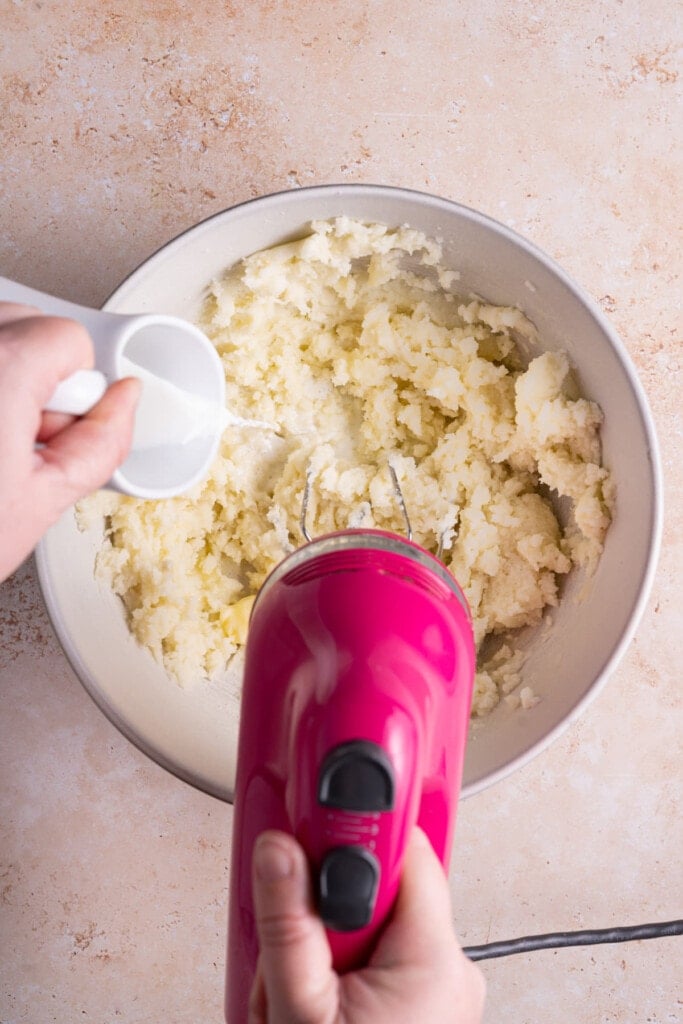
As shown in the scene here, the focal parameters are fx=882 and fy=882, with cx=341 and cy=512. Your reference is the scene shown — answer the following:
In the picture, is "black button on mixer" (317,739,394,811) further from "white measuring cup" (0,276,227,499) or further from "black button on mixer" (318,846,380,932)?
"white measuring cup" (0,276,227,499)

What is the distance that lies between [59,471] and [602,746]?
74 cm

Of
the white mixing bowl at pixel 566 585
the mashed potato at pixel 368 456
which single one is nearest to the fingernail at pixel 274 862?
the white mixing bowl at pixel 566 585

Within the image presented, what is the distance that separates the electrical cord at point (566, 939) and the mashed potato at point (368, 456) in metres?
0.33

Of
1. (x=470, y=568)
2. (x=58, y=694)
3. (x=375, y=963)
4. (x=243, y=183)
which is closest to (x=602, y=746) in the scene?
(x=470, y=568)

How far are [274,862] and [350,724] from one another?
11 centimetres

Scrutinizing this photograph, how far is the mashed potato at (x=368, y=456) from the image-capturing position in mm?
962

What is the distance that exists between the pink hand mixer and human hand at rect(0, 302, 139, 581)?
0.63 ft

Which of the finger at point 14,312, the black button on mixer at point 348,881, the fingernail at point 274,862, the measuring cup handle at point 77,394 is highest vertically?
the finger at point 14,312

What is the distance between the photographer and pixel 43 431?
2.20 ft

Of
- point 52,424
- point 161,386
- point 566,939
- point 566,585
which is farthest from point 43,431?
point 566,939

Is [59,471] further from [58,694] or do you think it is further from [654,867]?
[654,867]

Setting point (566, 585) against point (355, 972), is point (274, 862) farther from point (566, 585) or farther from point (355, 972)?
point (566, 585)

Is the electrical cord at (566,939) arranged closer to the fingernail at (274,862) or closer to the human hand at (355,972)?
the human hand at (355,972)

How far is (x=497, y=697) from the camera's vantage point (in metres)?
0.97
